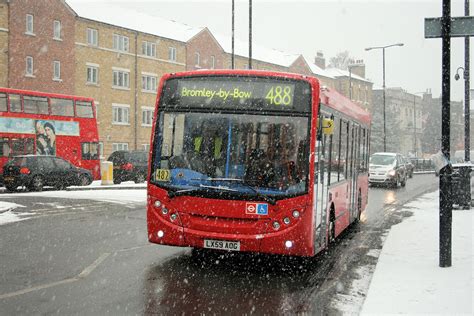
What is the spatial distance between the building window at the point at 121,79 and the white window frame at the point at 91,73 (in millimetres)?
1905

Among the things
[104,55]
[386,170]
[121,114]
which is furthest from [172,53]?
[386,170]

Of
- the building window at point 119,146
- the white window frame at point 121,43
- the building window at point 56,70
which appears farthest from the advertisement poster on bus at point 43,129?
the white window frame at point 121,43

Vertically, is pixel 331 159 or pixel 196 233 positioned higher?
pixel 331 159

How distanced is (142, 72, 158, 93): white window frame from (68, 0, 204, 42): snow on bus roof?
12.4 ft

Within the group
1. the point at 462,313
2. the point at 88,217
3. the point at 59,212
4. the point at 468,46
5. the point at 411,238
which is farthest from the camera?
the point at 468,46

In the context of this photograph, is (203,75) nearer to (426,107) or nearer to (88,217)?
(88,217)

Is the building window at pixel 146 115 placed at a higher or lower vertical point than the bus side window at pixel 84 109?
higher

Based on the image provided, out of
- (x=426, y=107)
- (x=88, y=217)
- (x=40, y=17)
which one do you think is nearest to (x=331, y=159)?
(x=88, y=217)

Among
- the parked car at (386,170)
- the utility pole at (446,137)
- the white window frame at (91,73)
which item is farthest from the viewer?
the white window frame at (91,73)

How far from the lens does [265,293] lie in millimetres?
6938

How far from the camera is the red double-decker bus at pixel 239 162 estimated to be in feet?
25.1

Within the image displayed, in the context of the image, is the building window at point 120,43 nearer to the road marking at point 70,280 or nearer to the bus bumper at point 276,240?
the road marking at point 70,280

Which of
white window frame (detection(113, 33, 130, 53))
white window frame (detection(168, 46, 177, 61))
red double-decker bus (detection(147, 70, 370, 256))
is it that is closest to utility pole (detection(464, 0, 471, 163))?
red double-decker bus (detection(147, 70, 370, 256))

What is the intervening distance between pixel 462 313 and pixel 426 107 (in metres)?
115
